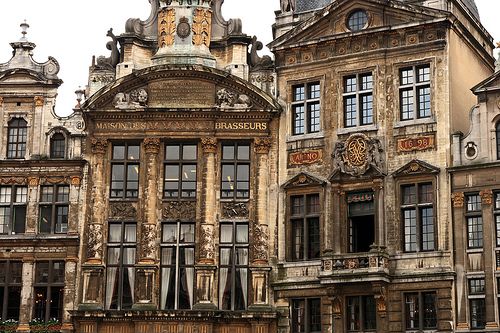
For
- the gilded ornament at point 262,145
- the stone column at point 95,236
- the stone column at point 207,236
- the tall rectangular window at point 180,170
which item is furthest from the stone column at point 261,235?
the stone column at point 95,236

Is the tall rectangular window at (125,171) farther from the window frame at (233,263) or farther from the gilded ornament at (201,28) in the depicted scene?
the gilded ornament at (201,28)

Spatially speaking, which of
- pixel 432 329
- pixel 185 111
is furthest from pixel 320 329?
pixel 185 111

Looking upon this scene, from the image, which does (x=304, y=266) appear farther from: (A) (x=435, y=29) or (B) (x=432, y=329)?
(A) (x=435, y=29)

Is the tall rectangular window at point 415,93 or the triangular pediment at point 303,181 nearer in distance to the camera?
the tall rectangular window at point 415,93

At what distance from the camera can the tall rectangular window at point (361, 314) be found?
3706 centimetres

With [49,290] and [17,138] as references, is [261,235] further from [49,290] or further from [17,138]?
[17,138]

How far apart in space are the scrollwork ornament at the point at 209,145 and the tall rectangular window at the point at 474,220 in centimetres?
949

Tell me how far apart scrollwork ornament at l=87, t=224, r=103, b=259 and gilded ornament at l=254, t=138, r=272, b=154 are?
21.2 ft

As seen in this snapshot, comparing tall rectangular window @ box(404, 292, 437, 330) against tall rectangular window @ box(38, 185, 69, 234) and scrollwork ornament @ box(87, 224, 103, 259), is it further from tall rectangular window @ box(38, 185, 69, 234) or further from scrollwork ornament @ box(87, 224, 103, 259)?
tall rectangular window @ box(38, 185, 69, 234)

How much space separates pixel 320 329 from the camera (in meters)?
37.9

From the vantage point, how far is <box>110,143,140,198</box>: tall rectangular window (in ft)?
132

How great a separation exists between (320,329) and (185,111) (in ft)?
31.0

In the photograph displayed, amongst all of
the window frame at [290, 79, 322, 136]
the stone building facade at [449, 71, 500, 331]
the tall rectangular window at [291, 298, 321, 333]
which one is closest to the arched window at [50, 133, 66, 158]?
the window frame at [290, 79, 322, 136]

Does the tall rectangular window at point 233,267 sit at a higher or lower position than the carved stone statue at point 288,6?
lower
